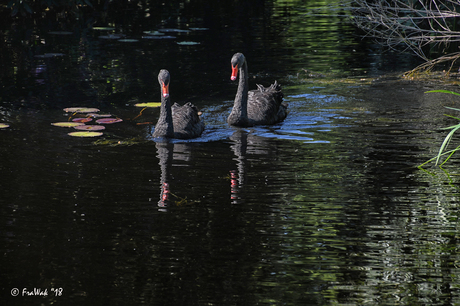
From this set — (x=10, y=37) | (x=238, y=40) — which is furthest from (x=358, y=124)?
(x=10, y=37)

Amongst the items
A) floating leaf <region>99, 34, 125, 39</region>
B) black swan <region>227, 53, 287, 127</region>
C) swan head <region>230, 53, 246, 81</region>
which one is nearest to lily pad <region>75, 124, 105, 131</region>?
black swan <region>227, 53, 287, 127</region>

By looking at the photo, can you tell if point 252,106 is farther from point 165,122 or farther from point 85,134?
point 85,134

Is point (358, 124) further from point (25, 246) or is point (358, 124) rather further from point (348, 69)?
point (25, 246)

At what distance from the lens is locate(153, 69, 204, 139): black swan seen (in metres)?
9.26

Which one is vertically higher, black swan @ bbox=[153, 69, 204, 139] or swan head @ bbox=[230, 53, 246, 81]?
swan head @ bbox=[230, 53, 246, 81]

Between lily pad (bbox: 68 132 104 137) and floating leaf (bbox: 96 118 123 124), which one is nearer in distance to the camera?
lily pad (bbox: 68 132 104 137)

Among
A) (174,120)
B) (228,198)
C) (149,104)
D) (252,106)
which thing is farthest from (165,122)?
(228,198)

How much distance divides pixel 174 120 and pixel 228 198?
127 inches

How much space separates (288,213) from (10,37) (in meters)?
15.5

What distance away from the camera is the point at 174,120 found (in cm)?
980

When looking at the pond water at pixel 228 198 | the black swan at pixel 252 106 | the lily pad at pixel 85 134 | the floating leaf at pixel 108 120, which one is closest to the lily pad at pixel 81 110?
the pond water at pixel 228 198

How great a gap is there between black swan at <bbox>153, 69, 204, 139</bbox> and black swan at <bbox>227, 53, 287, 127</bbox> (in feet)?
2.24

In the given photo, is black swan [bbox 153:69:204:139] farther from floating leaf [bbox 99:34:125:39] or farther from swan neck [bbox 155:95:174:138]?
floating leaf [bbox 99:34:125:39]

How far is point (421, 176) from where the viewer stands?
7.54 metres
